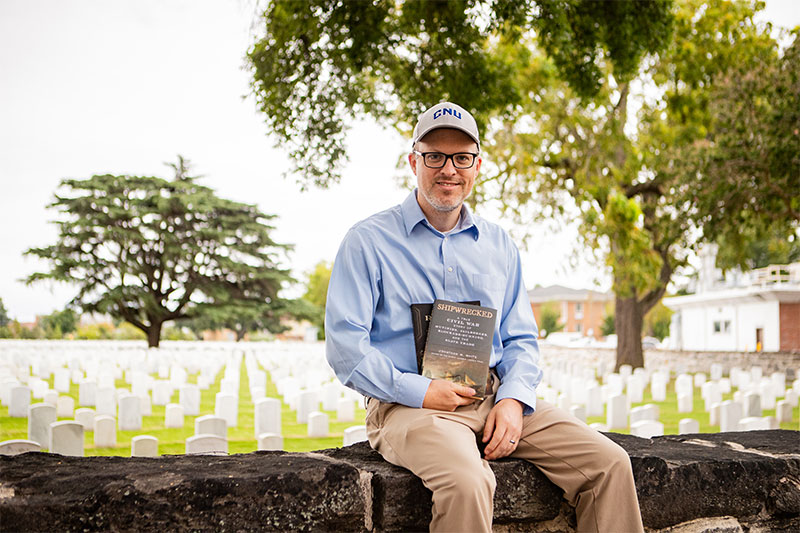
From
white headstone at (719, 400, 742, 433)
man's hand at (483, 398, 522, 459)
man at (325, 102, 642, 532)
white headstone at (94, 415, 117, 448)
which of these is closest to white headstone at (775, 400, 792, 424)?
white headstone at (719, 400, 742, 433)

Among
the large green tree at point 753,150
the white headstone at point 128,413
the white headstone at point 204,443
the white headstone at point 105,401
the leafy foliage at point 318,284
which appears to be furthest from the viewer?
the leafy foliage at point 318,284

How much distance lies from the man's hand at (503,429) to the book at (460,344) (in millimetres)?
92

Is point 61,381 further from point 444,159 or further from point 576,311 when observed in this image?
point 576,311

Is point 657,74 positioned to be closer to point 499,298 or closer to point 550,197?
point 550,197

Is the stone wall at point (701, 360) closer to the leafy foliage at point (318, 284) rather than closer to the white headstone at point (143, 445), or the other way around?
the white headstone at point (143, 445)

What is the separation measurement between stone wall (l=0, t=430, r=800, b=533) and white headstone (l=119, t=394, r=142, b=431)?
6.41 metres

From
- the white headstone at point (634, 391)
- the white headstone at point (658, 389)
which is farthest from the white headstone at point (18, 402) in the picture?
the white headstone at point (658, 389)

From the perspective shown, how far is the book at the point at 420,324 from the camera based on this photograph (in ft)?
8.00

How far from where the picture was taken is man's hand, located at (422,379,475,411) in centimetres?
235

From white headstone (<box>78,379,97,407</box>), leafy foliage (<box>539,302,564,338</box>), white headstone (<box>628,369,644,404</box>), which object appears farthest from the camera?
leafy foliage (<box>539,302,564,338</box>)

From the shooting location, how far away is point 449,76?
25.3 feet

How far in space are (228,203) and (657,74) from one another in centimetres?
2549

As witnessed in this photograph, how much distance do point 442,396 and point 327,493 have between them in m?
0.52

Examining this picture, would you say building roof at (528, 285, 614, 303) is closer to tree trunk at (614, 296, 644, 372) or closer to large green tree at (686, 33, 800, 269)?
tree trunk at (614, 296, 644, 372)
